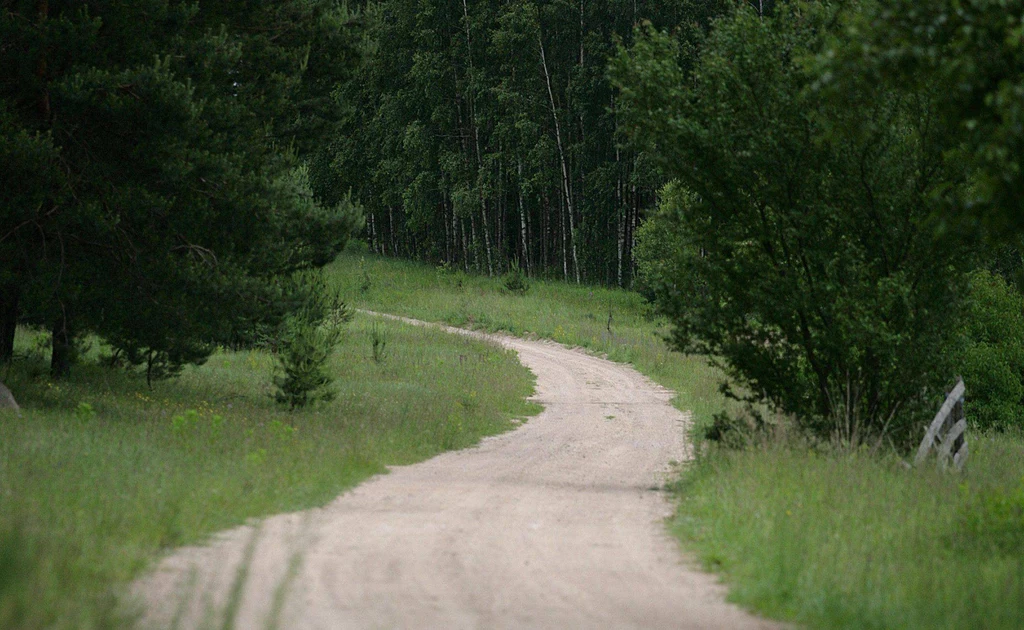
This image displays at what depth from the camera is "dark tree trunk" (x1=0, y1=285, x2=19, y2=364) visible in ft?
53.7

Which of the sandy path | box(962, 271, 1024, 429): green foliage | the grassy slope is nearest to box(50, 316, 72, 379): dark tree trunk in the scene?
the sandy path

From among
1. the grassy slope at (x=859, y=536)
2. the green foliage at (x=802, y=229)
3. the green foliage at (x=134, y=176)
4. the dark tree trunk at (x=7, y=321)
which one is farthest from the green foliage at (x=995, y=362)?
the dark tree trunk at (x=7, y=321)

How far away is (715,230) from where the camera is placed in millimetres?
12742

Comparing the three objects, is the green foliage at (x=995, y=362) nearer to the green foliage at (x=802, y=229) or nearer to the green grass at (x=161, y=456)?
the green grass at (x=161, y=456)

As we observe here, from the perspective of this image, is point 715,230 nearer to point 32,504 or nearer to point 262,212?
point 262,212

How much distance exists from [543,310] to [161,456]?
106 feet

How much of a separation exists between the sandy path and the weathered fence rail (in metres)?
3.09

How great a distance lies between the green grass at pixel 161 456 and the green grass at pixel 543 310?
7233mm

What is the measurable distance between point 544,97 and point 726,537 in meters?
43.8

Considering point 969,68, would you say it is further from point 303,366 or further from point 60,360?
point 60,360

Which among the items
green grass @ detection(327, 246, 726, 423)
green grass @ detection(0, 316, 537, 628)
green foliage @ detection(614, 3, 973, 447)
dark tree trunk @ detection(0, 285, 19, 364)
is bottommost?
green grass @ detection(327, 246, 726, 423)

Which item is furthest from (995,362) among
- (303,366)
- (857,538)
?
(857,538)

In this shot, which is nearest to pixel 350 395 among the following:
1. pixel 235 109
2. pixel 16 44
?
pixel 235 109

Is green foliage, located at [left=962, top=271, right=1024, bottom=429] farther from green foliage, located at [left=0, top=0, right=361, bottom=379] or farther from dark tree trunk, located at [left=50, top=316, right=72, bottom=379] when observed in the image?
dark tree trunk, located at [left=50, top=316, right=72, bottom=379]
